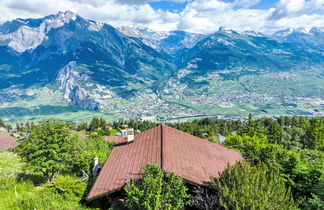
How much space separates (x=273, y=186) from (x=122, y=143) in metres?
16.7

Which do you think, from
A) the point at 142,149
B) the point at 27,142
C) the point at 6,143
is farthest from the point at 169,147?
the point at 6,143

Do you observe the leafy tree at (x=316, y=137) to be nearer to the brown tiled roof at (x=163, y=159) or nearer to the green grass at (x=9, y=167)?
the brown tiled roof at (x=163, y=159)

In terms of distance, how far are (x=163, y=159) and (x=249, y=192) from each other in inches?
260

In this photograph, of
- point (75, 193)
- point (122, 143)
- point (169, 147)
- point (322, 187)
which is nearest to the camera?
point (322, 187)

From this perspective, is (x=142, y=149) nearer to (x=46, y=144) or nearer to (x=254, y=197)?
(x=46, y=144)

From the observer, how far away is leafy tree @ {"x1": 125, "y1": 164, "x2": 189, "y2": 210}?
10.4m

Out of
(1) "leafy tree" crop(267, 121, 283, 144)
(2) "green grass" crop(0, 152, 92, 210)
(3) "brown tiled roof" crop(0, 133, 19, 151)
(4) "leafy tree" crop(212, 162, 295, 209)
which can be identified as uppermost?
(4) "leafy tree" crop(212, 162, 295, 209)

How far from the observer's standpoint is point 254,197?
1039 cm

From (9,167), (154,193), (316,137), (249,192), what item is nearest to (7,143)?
(9,167)

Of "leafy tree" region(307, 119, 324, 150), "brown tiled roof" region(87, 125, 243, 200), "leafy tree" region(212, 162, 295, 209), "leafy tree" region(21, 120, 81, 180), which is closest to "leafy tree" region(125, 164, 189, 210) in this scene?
"brown tiled roof" region(87, 125, 243, 200)

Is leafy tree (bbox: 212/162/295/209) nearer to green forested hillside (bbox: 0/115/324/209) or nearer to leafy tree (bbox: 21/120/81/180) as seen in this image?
green forested hillside (bbox: 0/115/324/209)

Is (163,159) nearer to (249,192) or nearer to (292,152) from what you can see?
(249,192)

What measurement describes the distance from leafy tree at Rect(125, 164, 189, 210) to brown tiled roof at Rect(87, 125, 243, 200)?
84.2 inches

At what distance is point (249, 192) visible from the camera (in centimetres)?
1062
